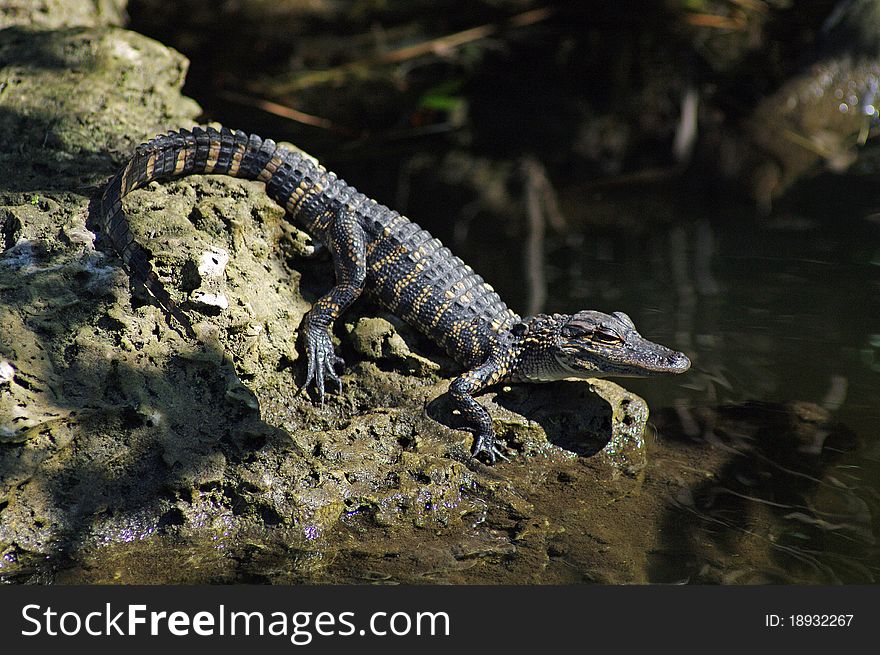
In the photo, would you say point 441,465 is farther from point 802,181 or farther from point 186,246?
point 802,181

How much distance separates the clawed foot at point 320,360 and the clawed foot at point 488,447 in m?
0.73

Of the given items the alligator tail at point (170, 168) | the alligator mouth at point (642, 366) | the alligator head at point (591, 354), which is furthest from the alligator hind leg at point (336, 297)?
the alligator mouth at point (642, 366)

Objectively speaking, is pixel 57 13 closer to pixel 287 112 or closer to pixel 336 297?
pixel 287 112

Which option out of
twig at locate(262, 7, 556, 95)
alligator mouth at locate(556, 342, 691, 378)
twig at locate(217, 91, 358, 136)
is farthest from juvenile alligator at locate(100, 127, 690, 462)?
twig at locate(262, 7, 556, 95)

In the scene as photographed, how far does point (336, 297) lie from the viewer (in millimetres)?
4605

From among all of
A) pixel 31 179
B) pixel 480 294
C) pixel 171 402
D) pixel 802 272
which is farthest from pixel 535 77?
pixel 171 402

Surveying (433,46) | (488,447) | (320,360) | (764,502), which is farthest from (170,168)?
(433,46)

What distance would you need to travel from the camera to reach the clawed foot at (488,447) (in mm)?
4238

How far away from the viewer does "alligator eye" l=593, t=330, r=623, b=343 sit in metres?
4.41

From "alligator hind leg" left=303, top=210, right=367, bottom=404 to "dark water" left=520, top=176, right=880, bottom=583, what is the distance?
1.72 meters

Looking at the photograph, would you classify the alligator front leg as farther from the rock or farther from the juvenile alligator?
the rock

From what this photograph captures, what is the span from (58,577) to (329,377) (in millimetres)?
1507

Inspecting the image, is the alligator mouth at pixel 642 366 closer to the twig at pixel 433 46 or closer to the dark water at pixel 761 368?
the dark water at pixel 761 368

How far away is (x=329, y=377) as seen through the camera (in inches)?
173
